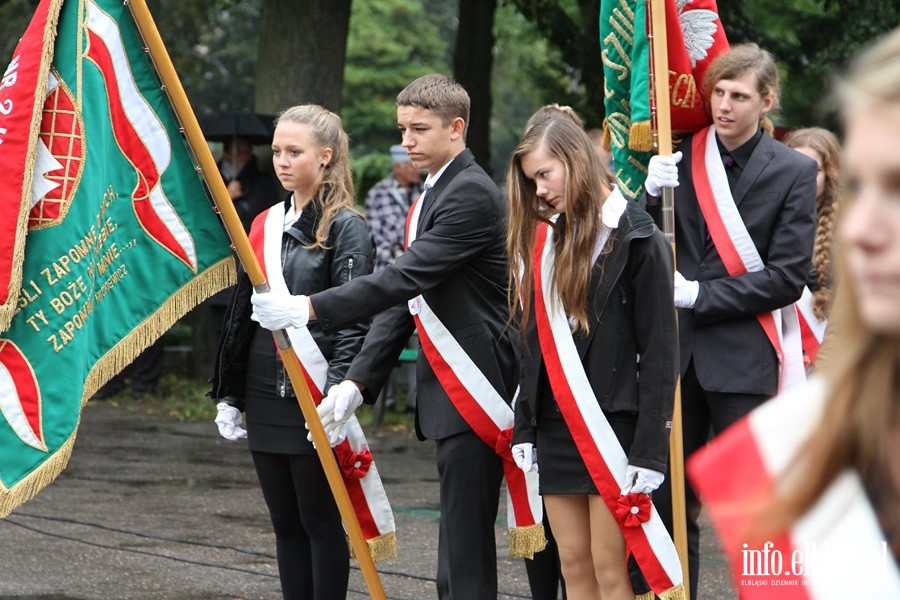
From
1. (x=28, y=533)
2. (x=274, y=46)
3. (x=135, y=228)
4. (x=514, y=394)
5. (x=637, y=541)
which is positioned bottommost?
(x=28, y=533)

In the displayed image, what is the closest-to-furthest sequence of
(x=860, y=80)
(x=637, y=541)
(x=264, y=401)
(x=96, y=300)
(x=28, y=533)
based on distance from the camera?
(x=860, y=80)
(x=637, y=541)
(x=96, y=300)
(x=264, y=401)
(x=28, y=533)

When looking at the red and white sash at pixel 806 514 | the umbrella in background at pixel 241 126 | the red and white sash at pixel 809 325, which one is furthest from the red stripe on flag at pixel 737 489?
the umbrella in background at pixel 241 126

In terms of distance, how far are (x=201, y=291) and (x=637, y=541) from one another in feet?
5.63

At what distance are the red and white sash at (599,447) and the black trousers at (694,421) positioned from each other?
1.50 ft

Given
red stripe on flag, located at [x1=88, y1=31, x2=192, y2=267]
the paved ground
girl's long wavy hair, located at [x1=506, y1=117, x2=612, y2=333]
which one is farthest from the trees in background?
the paved ground

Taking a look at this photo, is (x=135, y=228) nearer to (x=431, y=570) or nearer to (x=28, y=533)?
(x=431, y=570)

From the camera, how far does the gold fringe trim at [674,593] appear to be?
4.23 m

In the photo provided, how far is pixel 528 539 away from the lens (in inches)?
187

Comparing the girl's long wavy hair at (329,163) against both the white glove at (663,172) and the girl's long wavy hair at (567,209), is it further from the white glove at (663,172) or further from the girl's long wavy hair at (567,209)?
the white glove at (663,172)

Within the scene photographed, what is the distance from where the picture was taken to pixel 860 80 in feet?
3.90

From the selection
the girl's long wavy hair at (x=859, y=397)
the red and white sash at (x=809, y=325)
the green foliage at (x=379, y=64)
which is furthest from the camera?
the green foliage at (x=379, y=64)

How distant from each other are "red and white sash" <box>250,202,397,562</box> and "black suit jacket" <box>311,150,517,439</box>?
7.8 inches

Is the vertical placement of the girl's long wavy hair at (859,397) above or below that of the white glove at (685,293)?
below

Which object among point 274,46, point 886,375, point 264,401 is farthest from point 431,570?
point 274,46
